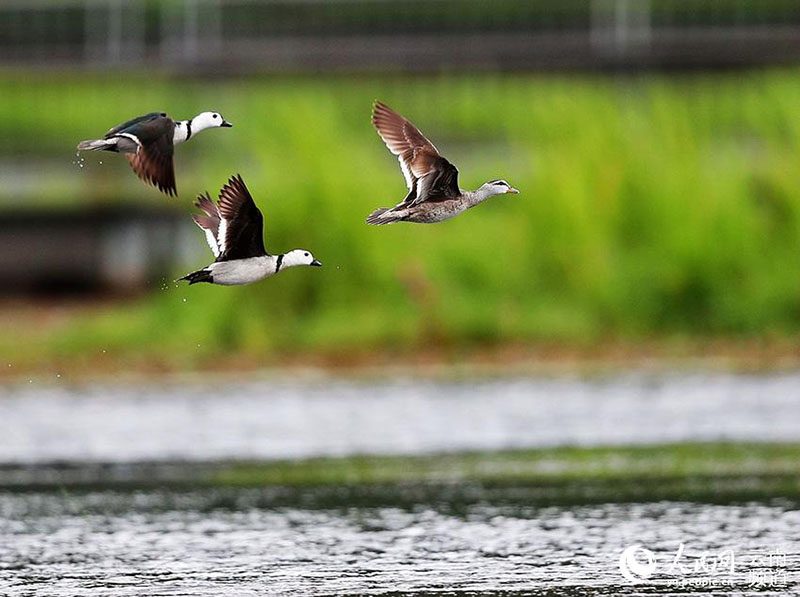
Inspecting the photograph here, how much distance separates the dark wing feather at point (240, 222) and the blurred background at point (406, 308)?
2777 millimetres

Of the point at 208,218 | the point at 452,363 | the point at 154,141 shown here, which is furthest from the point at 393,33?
the point at 154,141

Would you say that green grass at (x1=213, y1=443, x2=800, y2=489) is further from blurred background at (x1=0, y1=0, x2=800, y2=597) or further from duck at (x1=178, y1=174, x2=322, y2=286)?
duck at (x1=178, y1=174, x2=322, y2=286)

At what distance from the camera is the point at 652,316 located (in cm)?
2469

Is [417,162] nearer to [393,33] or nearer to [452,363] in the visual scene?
[452,363]

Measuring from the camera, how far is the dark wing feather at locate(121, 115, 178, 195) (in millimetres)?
8672

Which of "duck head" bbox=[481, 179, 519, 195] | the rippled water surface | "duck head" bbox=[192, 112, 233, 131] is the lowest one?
the rippled water surface

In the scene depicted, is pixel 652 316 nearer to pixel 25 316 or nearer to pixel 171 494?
pixel 25 316

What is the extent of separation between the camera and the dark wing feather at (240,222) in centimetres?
877

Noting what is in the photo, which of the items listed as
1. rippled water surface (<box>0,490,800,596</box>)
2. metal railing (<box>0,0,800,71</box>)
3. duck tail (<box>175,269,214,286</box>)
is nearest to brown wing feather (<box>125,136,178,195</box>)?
duck tail (<box>175,269,214,286</box>)

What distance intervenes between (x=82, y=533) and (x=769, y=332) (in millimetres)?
12164

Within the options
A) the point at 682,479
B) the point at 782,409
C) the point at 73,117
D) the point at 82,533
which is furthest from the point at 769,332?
the point at 73,117

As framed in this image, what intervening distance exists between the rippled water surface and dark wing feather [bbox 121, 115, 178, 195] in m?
3.39

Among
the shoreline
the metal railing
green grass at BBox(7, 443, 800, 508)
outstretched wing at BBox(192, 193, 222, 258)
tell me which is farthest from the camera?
the metal railing

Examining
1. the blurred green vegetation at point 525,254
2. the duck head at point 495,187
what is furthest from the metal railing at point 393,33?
the duck head at point 495,187
